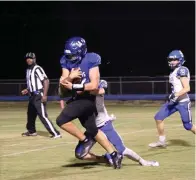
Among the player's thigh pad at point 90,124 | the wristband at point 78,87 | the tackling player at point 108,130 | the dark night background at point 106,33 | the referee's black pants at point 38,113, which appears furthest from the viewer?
the dark night background at point 106,33

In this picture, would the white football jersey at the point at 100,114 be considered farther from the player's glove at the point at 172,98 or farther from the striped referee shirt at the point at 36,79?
the striped referee shirt at the point at 36,79

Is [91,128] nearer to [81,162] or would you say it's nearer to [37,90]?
[81,162]

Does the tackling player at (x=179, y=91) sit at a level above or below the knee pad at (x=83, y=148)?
above

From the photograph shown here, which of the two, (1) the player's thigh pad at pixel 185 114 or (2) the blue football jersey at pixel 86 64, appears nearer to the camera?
(2) the blue football jersey at pixel 86 64

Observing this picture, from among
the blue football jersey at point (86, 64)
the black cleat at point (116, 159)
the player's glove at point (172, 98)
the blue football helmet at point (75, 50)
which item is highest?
the blue football helmet at point (75, 50)

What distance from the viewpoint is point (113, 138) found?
7.20 metres

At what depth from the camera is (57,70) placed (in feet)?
122

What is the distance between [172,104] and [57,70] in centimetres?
2800

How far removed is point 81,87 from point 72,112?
392 millimetres

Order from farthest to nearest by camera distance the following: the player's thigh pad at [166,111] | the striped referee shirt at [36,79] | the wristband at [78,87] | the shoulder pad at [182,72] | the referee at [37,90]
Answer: the striped referee shirt at [36,79] → the referee at [37,90] → the player's thigh pad at [166,111] → the shoulder pad at [182,72] → the wristband at [78,87]

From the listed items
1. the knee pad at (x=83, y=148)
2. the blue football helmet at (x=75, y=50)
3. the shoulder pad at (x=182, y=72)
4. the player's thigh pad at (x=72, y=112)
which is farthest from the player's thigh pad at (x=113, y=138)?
the shoulder pad at (x=182, y=72)

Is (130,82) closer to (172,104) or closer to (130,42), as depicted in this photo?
(130,42)

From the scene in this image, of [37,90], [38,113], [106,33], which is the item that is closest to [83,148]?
[38,113]

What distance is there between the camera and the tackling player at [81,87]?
6.75 meters
